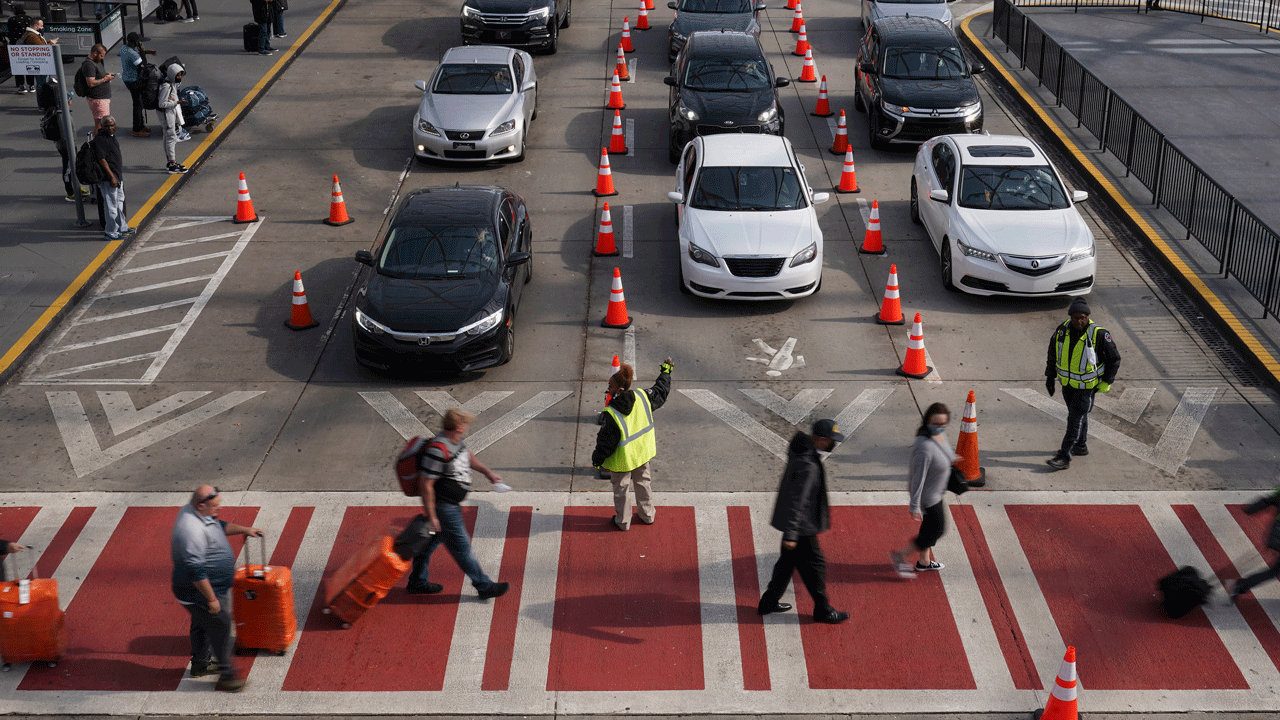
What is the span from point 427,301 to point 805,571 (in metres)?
5.73

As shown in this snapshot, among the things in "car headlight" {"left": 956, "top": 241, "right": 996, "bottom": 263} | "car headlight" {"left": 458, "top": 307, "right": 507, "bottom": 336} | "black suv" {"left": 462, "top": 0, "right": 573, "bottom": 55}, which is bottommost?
"car headlight" {"left": 458, "top": 307, "right": 507, "bottom": 336}

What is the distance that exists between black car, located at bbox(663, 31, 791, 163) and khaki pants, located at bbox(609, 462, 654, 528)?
931cm

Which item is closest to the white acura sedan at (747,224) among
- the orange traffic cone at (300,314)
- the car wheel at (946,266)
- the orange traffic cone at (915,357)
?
the car wheel at (946,266)

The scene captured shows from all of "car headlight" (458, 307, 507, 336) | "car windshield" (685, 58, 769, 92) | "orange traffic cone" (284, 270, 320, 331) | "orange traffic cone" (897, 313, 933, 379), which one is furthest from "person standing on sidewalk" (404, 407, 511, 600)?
"car windshield" (685, 58, 769, 92)

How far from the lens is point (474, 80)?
1941 centimetres

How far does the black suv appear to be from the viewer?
2342cm

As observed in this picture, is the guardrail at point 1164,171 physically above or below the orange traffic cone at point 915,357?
above

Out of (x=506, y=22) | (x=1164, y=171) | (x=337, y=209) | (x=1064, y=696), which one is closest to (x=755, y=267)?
(x=337, y=209)

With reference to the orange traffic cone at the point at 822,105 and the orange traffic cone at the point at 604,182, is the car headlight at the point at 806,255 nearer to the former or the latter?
the orange traffic cone at the point at 604,182

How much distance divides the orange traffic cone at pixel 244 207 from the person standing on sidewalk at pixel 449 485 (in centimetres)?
927

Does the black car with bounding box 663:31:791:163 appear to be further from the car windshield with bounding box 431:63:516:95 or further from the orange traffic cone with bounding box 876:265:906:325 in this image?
the orange traffic cone with bounding box 876:265:906:325

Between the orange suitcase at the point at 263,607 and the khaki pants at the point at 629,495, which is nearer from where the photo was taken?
the orange suitcase at the point at 263,607

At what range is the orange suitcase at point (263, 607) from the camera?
8.28 metres

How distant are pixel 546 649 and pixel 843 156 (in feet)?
41.8
